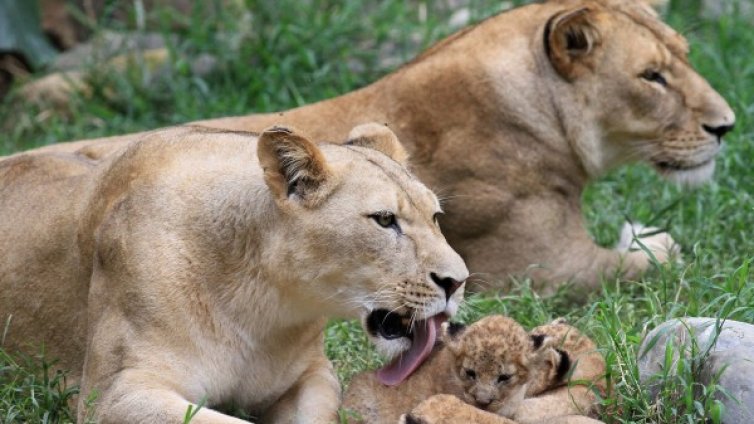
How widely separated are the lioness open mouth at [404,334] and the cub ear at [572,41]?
2525 mm

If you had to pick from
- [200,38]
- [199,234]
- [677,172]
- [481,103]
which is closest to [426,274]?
[199,234]

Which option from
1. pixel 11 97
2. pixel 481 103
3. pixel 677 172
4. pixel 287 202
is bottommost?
pixel 11 97

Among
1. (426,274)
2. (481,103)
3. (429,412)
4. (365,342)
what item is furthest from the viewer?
(481,103)

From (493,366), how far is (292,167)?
1.00 m

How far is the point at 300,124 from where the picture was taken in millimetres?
7367

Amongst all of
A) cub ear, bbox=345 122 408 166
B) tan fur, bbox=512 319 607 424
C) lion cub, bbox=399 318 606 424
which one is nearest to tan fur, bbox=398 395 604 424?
lion cub, bbox=399 318 606 424

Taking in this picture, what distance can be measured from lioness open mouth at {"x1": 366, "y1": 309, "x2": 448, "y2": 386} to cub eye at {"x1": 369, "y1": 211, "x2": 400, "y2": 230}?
296 mm

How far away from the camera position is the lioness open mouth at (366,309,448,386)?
5078mm

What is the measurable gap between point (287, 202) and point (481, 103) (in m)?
2.47

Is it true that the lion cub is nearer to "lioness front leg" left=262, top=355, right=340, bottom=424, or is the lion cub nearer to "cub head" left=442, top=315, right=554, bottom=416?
"cub head" left=442, top=315, right=554, bottom=416

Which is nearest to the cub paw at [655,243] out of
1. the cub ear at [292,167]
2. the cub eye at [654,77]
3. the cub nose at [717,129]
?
the cub nose at [717,129]

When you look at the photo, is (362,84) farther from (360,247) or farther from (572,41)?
(360,247)

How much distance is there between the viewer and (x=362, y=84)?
10.0 m

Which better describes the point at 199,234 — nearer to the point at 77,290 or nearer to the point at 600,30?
the point at 77,290
